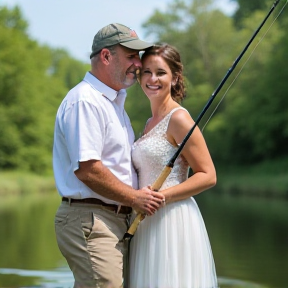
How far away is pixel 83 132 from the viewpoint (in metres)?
3.90

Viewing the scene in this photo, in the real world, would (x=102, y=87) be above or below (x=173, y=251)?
above

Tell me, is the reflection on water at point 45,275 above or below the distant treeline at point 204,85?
below

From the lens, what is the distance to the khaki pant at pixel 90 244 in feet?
13.0

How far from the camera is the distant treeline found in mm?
44000

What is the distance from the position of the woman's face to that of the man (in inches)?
4.7

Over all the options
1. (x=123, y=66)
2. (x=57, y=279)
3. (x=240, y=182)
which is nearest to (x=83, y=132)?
(x=123, y=66)

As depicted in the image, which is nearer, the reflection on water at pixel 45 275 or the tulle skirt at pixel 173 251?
the tulle skirt at pixel 173 251

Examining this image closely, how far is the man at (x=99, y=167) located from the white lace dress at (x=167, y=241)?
0.44 ft

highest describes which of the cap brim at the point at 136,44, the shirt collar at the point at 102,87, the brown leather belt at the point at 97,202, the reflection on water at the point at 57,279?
the cap brim at the point at 136,44

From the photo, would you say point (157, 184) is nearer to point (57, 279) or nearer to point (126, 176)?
point (126, 176)

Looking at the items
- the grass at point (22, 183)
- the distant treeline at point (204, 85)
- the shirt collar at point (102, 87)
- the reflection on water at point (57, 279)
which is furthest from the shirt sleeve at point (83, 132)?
the distant treeline at point (204, 85)

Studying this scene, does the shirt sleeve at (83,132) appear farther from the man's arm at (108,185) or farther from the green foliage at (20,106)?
the green foliage at (20,106)

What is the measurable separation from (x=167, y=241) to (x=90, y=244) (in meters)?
0.43

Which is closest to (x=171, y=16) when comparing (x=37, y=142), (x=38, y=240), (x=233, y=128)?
(x=233, y=128)
